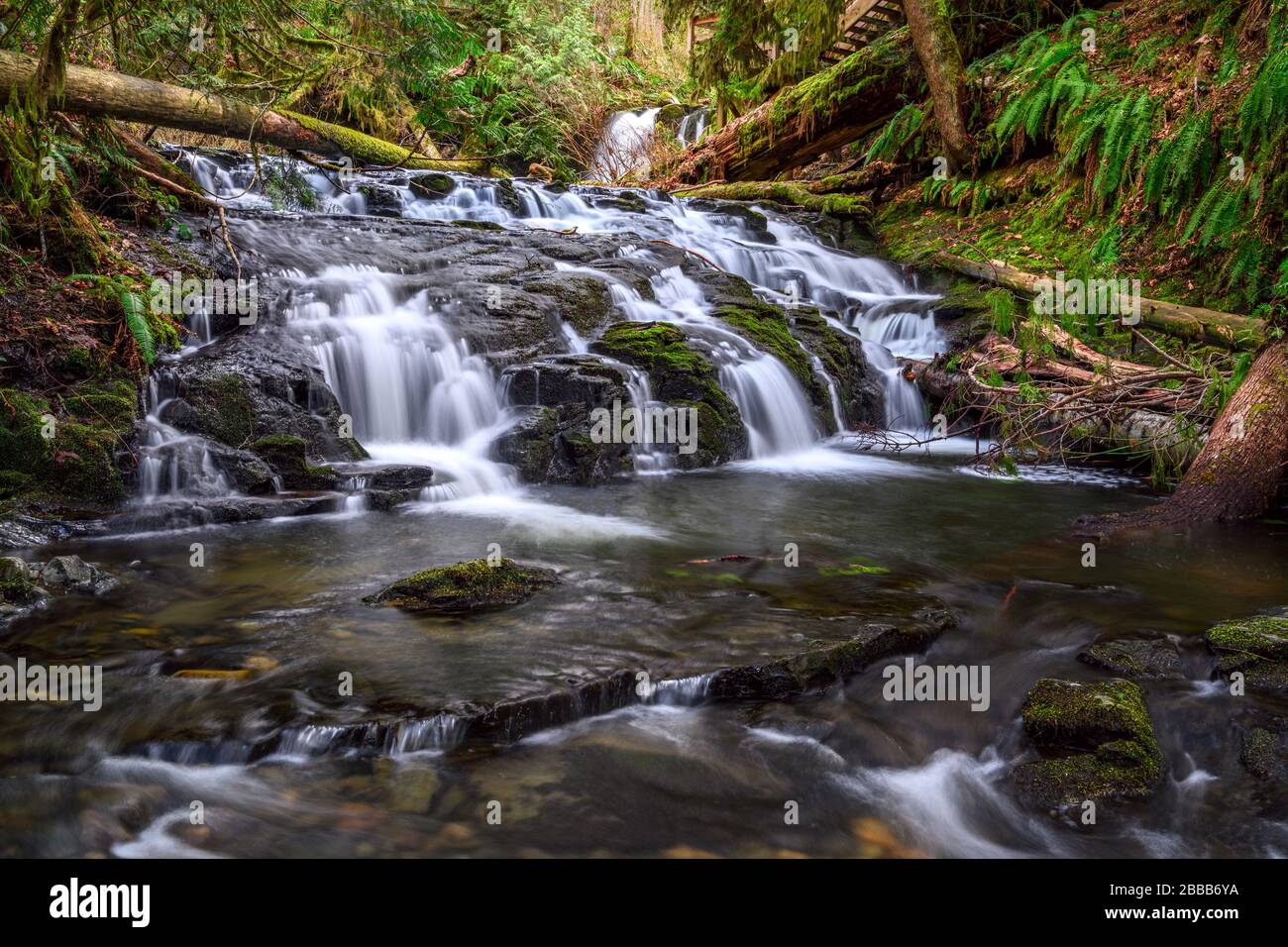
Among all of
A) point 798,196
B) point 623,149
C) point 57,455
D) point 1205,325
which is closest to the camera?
point 57,455

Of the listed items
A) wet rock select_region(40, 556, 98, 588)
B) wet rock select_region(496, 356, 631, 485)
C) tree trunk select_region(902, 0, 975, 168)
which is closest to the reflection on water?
wet rock select_region(40, 556, 98, 588)

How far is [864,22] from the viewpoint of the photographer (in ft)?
53.3

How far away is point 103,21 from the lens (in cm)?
696

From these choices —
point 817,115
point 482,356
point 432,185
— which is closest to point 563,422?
point 482,356

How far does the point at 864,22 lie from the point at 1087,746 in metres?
16.6

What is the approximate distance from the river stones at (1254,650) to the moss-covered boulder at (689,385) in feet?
17.5

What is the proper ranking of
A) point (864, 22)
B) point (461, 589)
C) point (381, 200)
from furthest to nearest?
point (864, 22) < point (381, 200) < point (461, 589)

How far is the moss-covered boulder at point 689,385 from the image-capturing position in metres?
8.88

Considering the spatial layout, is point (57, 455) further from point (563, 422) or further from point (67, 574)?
point (563, 422)

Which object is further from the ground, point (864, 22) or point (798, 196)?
point (864, 22)

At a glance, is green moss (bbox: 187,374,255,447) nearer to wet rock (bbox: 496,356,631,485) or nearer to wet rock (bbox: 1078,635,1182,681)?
wet rock (bbox: 496,356,631,485)

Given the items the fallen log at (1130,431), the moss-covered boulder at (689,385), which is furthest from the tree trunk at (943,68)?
the moss-covered boulder at (689,385)
